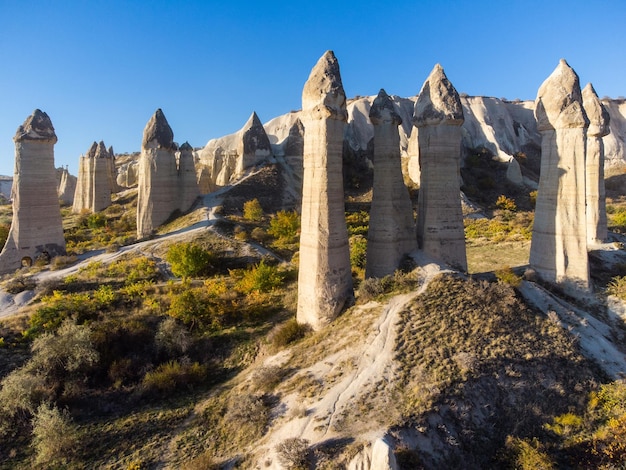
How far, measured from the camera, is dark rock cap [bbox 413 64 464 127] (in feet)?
47.5

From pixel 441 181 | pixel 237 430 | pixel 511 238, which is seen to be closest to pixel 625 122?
pixel 511 238

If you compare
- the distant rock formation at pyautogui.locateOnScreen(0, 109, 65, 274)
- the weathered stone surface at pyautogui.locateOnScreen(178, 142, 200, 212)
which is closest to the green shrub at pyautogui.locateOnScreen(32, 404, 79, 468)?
the distant rock formation at pyautogui.locateOnScreen(0, 109, 65, 274)

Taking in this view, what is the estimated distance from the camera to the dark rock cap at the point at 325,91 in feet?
41.1

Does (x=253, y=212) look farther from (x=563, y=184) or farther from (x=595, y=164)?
(x=595, y=164)

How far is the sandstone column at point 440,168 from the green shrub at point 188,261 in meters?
11.7

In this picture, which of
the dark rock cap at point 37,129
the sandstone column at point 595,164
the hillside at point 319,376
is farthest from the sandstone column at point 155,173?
the sandstone column at point 595,164

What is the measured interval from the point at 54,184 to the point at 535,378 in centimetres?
2499

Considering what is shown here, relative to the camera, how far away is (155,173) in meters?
28.0

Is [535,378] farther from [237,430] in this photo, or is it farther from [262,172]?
[262,172]

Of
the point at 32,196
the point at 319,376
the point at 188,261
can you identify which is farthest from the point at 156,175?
the point at 319,376

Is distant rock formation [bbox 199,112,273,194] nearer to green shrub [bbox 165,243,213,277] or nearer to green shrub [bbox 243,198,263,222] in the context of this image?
green shrub [bbox 243,198,263,222]

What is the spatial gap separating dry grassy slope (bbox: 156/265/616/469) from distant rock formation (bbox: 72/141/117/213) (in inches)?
1176

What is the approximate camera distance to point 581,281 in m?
15.8

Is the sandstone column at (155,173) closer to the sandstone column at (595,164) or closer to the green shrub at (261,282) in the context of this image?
the green shrub at (261,282)
